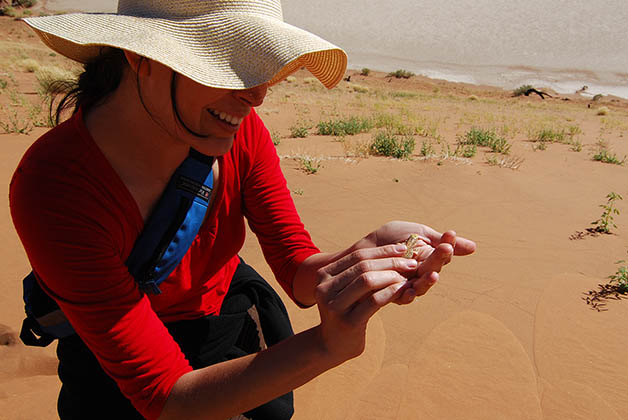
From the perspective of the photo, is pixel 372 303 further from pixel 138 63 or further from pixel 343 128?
pixel 343 128

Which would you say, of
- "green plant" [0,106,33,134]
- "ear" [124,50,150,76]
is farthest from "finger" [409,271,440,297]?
"green plant" [0,106,33,134]

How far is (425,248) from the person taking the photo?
130cm

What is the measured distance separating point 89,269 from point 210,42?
649mm

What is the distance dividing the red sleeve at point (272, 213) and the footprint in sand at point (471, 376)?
946 mm

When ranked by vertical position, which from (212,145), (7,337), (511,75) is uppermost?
(212,145)

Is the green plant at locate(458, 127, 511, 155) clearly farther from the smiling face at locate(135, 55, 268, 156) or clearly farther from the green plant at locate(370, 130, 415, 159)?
the smiling face at locate(135, 55, 268, 156)

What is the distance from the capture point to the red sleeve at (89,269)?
45.6 inches

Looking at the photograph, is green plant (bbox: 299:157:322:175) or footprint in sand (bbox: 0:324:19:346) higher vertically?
footprint in sand (bbox: 0:324:19:346)

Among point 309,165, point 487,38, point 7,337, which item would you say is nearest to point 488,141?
point 309,165

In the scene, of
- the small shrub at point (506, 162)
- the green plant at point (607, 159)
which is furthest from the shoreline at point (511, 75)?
the small shrub at point (506, 162)

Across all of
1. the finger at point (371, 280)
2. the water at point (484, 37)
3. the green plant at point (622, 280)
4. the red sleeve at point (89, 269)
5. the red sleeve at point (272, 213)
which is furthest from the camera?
the water at point (484, 37)

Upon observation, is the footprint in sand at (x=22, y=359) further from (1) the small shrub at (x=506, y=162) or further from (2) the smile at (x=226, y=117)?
(1) the small shrub at (x=506, y=162)

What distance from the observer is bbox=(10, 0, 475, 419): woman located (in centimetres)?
109

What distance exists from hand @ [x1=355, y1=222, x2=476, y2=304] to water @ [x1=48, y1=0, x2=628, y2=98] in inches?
1429
